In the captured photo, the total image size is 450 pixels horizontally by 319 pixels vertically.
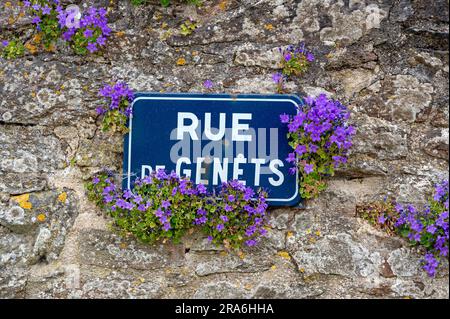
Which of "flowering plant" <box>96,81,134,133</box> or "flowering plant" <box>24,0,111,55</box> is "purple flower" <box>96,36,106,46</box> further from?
"flowering plant" <box>96,81,134,133</box>

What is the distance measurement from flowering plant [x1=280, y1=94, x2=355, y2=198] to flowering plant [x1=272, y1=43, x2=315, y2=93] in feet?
0.50

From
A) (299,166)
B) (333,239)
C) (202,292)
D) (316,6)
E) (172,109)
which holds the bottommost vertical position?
(202,292)

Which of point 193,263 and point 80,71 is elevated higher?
point 80,71

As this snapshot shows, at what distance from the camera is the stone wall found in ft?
9.49

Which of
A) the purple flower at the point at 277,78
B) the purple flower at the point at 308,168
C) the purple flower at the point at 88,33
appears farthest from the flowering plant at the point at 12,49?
the purple flower at the point at 308,168

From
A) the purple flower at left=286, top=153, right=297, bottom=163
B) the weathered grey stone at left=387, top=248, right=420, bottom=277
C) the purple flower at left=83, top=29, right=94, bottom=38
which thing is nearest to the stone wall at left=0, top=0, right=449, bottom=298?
the weathered grey stone at left=387, top=248, right=420, bottom=277

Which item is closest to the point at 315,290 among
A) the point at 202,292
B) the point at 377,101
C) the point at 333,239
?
the point at 333,239

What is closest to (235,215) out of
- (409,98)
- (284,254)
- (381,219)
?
(284,254)

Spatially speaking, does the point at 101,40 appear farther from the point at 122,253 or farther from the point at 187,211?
the point at 122,253

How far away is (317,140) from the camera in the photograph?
285 cm

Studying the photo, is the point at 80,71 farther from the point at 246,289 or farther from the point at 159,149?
the point at 246,289

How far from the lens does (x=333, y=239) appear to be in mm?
2898

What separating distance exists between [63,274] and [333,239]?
1282 mm

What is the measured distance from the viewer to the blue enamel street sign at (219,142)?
2.90 metres
